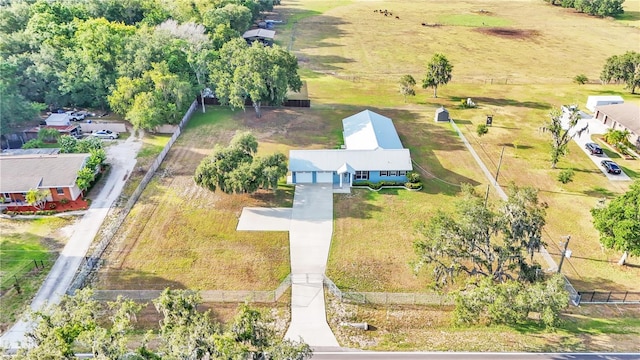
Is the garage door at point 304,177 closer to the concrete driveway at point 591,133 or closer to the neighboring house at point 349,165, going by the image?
the neighboring house at point 349,165

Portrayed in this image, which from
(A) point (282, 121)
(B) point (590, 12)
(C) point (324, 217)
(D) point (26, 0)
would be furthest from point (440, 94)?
(B) point (590, 12)

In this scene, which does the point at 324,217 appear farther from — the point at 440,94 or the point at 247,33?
the point at 247,33

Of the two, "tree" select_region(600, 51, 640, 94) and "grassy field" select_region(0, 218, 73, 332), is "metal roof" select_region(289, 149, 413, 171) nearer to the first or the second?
"grassy field" select_region(0, 218, 73, 332)

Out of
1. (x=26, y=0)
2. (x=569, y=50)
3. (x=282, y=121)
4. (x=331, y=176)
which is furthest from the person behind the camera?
(x=569, y=50)

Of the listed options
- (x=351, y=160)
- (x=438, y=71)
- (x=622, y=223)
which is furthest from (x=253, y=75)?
(x=622, y=223)

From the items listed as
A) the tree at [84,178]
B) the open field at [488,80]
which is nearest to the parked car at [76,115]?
the tree at [84,178]

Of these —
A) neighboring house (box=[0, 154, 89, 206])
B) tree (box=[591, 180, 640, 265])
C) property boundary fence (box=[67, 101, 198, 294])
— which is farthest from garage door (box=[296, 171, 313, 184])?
tree (box=[591, 180, 640, 265])
